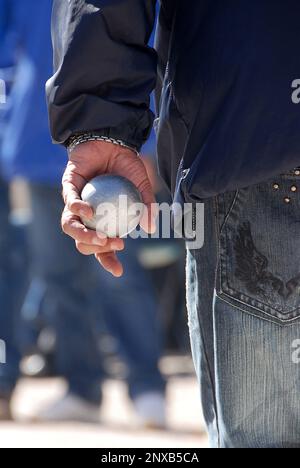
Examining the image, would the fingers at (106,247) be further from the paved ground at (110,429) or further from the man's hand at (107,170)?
the paved ground at (110,429)

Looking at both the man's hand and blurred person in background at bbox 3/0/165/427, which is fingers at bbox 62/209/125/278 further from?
blurred person in background at bbox 3/0/165/427

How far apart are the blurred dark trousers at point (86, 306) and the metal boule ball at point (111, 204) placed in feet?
9.35

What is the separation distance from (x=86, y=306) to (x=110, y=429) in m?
0.57

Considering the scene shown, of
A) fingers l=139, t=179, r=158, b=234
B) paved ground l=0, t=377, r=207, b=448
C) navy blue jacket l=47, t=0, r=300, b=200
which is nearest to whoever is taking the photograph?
navy blue jacket l=47, t=0, r=300, b=200

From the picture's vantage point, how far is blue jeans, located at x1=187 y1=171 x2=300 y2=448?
198cm

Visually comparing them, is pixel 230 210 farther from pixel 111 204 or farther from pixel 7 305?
pixel 7 305

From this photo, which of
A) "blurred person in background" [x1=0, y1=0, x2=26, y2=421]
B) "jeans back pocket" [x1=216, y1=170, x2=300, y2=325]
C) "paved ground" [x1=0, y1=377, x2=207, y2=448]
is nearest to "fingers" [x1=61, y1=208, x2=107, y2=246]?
"jeans back pocket" [x1=216, y1=170, x2=300, y2=325]

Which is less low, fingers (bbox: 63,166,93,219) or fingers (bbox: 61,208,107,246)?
fingers (bbox: 63,166,93,219)

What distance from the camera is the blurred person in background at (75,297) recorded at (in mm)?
4691

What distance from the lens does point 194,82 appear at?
2.04 meters

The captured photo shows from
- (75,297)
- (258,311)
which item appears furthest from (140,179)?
(75,297)

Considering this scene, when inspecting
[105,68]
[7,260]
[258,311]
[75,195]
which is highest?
[7,260]

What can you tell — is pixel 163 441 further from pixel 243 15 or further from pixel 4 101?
pixel 243 15

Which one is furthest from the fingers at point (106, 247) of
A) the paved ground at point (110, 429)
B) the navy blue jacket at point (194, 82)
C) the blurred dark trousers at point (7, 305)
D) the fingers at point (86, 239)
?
the blurred dark trousers at point (7, 305)
